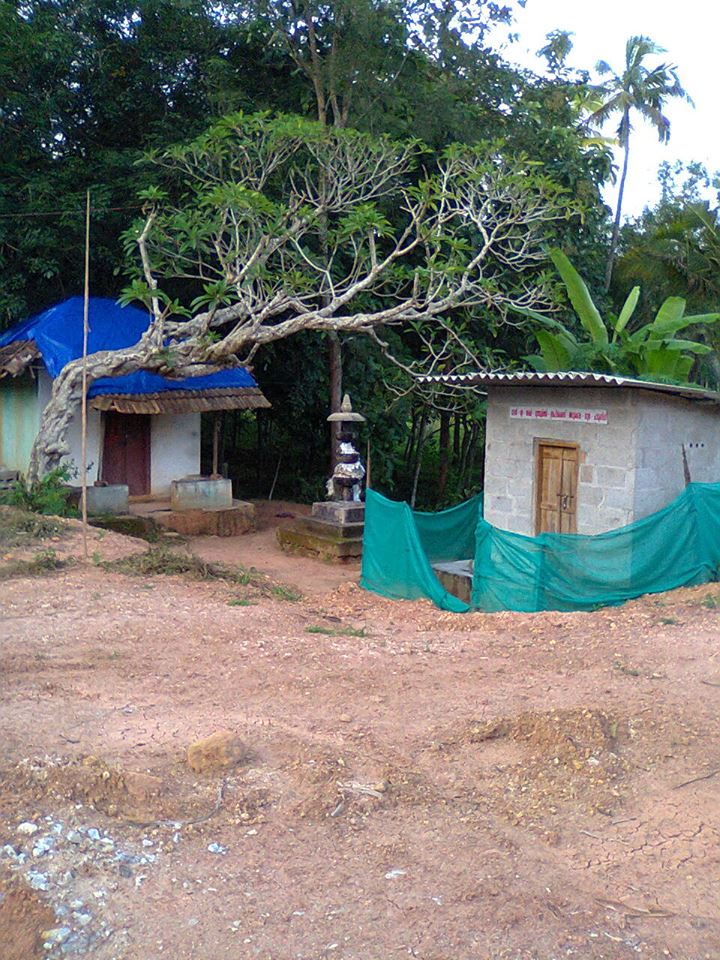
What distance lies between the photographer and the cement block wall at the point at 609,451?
463 inches

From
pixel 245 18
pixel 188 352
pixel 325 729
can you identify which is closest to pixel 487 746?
pixel 325 729

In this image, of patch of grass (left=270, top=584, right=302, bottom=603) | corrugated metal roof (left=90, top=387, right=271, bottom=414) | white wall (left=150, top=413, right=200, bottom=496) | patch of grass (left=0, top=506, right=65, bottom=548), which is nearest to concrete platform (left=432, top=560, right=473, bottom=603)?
patch of grass (left=270, top=584, right=302, bottom=603)

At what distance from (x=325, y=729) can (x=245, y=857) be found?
162 centimetres

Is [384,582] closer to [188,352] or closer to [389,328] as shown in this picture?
[188,352]

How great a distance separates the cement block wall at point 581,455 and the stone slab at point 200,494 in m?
6.69

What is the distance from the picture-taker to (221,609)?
9.49 m

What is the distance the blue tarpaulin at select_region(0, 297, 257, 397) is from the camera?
17.1m

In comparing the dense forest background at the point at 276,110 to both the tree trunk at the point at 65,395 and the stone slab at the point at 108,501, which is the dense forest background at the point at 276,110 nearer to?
the tree trunk at the point at 65,395

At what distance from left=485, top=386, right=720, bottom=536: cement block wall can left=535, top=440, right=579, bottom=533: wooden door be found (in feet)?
0.29

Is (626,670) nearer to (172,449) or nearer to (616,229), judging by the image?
(172,449)

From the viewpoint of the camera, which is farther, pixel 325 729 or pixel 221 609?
pixel 221 609

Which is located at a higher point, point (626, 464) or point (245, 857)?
point (626, 464)

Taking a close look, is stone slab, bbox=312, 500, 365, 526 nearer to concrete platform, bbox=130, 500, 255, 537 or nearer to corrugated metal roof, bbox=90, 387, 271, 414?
concrete platform, bbox=130, 500, 255, 537

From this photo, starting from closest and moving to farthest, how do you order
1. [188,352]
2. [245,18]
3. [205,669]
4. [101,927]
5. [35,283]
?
1. [101,927]
2. [205,669]
3. [188,352]
4. [245,18]
5. [35,283]
